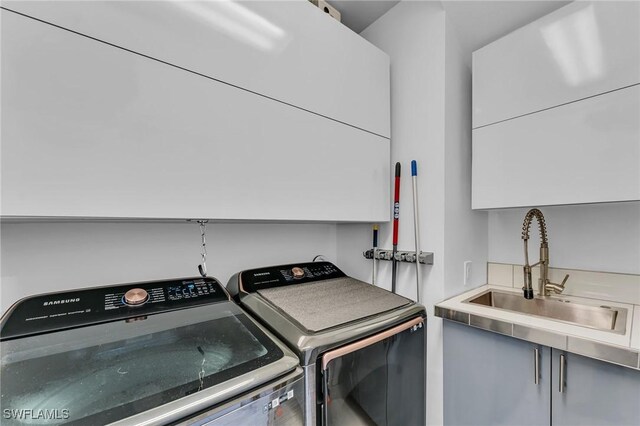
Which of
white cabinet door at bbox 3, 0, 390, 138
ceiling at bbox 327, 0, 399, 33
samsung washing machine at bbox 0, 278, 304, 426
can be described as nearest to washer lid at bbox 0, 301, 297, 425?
samsung washing machine at bbox 0, 278, 304, 426

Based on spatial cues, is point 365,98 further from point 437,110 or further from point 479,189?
point 479,189

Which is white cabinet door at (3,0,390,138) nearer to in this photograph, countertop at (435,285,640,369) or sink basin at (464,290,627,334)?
countertop at (435,285,640,369)

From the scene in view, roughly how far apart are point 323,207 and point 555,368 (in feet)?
3.65

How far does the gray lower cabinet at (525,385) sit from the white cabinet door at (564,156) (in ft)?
2.20

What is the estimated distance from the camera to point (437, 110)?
142 cm

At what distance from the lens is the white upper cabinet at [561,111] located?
1.04 meters

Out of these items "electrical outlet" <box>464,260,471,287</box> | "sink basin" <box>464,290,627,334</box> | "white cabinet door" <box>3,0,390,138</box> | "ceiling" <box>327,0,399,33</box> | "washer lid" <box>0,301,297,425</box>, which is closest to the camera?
"washer lid" <box>0,301,297,425</box>

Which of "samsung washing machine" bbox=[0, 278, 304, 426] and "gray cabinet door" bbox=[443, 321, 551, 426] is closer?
"samsung washing machine" bbox=[0, 278, 304, 426]

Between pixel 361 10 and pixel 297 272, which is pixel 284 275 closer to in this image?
pixel 297 272

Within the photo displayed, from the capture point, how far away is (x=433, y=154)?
56.4 inches

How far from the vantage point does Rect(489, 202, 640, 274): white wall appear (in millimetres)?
1296

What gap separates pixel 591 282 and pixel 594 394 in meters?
0.74

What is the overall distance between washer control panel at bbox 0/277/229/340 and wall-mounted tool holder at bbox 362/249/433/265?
0.94 meters

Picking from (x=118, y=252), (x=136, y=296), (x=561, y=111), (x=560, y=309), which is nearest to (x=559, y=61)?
(x=561, y=111)
